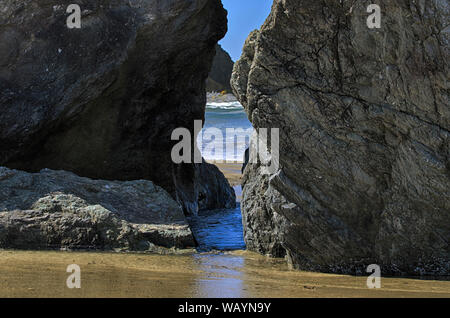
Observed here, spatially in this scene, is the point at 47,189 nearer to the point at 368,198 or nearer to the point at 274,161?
the point at 274,161

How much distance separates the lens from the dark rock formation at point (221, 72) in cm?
4106

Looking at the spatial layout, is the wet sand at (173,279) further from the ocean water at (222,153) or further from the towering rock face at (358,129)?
the ocean water at (222,153)

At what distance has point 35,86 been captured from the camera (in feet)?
23.4

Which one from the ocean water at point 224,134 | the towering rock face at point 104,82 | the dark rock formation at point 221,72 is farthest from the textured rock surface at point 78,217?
the dark rock formation at point 221,72

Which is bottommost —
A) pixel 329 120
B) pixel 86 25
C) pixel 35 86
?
pixel 329 120

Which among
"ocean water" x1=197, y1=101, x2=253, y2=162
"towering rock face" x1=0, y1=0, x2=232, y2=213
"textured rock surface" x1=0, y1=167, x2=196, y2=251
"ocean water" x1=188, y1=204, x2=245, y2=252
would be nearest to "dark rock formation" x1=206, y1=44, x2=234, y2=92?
"ocean water" x1=197, y1=101, x2=253, y2=162

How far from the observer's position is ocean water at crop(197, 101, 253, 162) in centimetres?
2384

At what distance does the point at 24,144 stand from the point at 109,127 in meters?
1.19

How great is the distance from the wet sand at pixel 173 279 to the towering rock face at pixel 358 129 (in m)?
0.33

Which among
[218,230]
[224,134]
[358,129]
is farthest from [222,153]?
[358,129]

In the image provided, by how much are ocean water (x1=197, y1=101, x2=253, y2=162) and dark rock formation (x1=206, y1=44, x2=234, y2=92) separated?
3.27 meters

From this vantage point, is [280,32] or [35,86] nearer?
[280,32]
